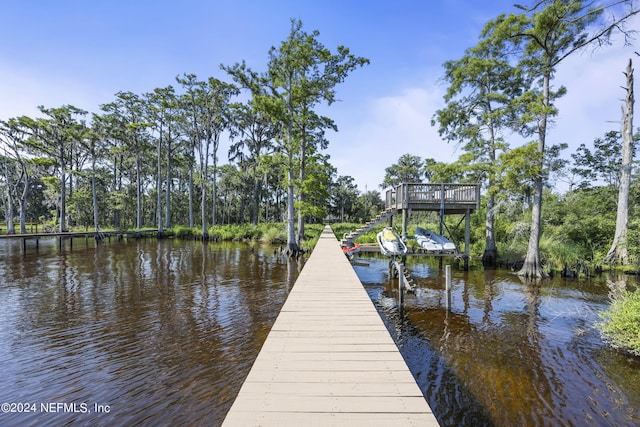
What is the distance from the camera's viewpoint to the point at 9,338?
6.91 metres

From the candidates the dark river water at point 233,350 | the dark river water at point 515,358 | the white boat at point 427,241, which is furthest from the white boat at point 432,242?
the dark river water at point 515,358

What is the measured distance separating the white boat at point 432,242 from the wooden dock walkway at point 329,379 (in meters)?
10.8

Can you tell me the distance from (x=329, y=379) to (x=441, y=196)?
45.0 feet

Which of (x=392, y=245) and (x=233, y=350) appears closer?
(x=233, y=350)

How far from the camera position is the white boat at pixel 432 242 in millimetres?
14930

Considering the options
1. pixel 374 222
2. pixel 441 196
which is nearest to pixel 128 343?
pixel 374 222

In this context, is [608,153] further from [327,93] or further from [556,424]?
[556,424]

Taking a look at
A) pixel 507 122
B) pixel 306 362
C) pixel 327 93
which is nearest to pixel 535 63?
pixel 507 122

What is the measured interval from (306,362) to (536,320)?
858cm

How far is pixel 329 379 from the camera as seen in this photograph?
304 centimetres

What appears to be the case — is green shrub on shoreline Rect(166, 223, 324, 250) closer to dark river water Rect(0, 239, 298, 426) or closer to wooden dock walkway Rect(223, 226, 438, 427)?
dark river water Rect(0, 239, 298, 426)

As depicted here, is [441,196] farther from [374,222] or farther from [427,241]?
[374,222]

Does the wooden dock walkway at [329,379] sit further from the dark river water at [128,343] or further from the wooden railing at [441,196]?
the wooden railing at [441,196]

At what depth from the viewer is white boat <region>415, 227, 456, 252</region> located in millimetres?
14930
